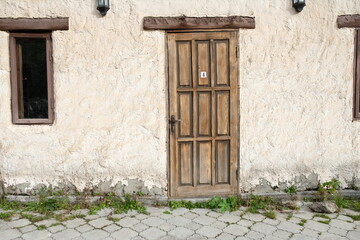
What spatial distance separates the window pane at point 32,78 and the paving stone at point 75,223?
157 centimetres

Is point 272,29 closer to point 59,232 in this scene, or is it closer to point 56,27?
point 56,27

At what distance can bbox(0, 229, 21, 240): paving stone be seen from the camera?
3.84 meters

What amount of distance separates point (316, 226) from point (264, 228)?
2.10 ft

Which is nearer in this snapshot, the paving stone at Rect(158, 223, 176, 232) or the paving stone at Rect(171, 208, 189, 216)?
the paving stone at Rect(158, 223, 176, 232)

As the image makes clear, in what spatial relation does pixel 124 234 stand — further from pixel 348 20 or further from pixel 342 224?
pixel 348 20

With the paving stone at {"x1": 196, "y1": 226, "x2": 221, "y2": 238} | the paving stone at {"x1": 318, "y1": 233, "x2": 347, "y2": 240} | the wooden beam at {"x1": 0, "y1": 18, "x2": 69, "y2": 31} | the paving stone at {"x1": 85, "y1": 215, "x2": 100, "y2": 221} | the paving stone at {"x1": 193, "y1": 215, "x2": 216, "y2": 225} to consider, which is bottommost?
the paving stone at {"x1": 318, "y1": 233, "x2": 347, "y2": 240}

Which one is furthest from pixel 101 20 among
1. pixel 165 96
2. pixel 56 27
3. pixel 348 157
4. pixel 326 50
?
pixel 348 157

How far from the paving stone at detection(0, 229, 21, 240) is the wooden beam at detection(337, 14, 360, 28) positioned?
16.3 feet

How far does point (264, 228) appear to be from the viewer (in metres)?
4.07

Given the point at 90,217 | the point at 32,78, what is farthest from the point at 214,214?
the point at 32,78

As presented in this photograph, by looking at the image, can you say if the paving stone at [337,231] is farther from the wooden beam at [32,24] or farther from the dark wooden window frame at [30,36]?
the wooden beam at [32,24]

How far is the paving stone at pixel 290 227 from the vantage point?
401 centimetres

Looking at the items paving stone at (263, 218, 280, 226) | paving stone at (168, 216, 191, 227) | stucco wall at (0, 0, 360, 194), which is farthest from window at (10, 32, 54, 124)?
paving stone at (263, 218, 280, 226)

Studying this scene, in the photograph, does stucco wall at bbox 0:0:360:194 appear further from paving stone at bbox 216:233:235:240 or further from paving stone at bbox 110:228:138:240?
paving stone at bbox 216:233:235:240
